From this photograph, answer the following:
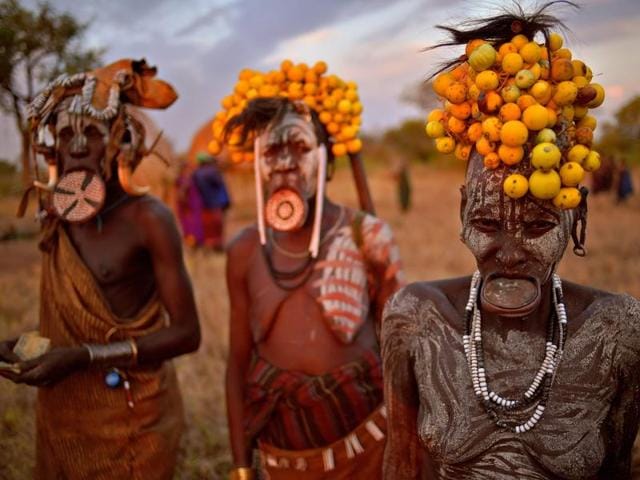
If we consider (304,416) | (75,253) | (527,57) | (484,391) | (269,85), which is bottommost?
(304,416)

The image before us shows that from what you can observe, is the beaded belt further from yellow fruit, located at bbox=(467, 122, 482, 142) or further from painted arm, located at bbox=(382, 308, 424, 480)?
yellow fruit, located at bbox=(467, 122, 482, 142)

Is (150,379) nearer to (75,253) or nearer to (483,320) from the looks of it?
(75,253)

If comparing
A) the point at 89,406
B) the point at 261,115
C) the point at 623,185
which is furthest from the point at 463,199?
the point at 623,185

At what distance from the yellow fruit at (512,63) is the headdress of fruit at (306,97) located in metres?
1.56

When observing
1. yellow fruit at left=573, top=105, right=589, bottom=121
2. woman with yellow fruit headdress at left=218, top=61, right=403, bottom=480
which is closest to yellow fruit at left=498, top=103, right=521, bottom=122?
yellow fruit at left=573, top=105, right=589, bottom=121

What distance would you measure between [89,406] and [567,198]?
7.50ft

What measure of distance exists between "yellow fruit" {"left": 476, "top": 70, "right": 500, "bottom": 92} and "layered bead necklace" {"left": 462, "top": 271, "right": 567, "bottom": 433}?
25.4 inches

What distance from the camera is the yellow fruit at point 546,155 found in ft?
5.58

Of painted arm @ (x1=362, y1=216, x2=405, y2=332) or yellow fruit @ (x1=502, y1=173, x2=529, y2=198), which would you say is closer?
yellow fruit @ (x1=502, y1=173, x2=529, y2=198)

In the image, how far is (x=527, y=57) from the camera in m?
1.76

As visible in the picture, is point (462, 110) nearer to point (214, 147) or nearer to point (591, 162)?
point (591, 162)

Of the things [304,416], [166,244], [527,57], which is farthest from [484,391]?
[166,244]

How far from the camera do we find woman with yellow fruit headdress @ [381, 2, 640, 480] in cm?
177

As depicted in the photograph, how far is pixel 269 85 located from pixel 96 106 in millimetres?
808
